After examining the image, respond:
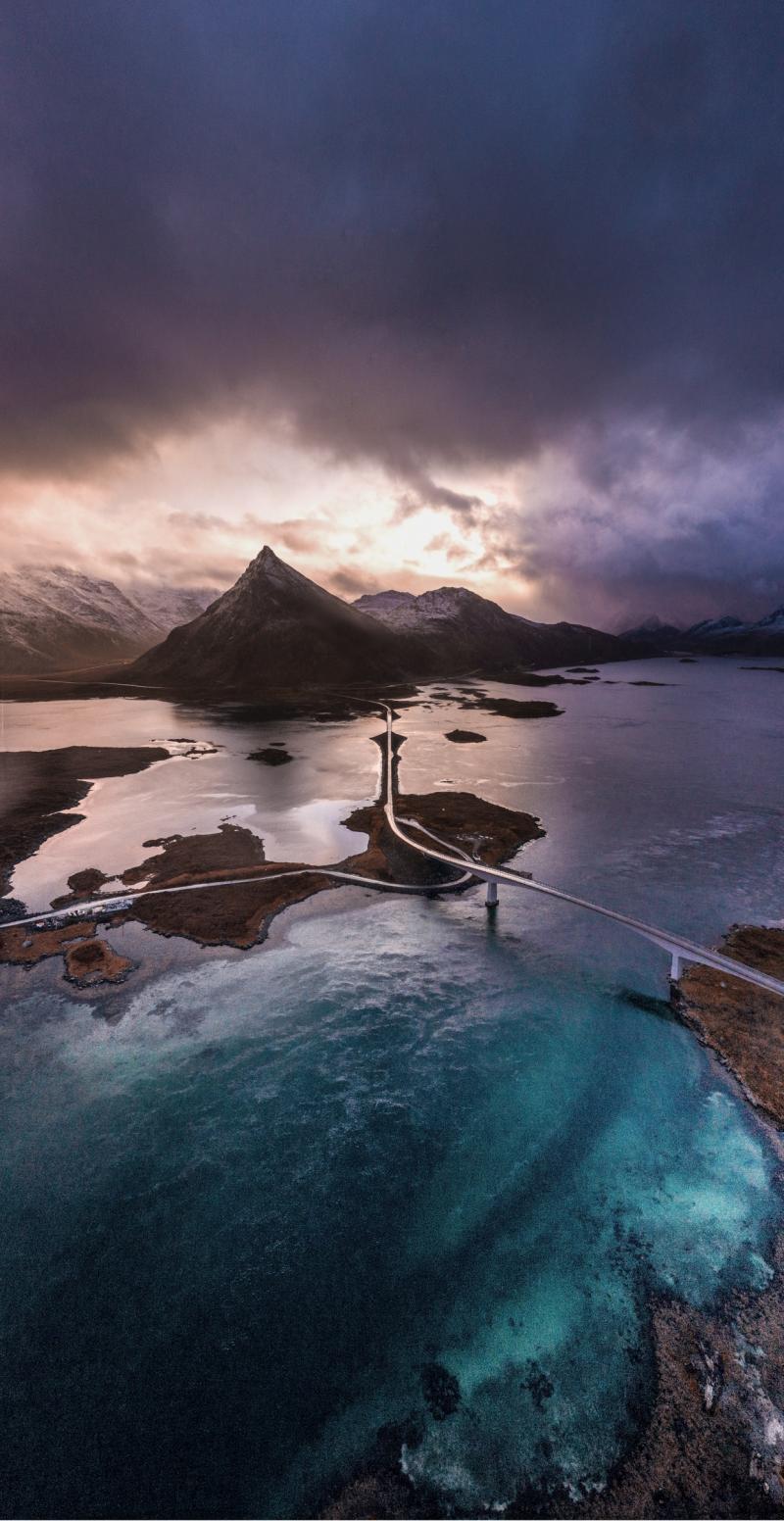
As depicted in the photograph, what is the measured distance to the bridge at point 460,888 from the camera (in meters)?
22.4

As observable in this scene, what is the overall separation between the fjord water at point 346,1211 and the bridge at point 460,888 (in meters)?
1.40

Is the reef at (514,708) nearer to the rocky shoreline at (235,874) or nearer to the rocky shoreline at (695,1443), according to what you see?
the rocky shoreline at (235,874)

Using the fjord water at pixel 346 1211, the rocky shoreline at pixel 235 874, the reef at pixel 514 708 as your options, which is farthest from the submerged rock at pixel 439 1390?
the reef at pixel 514 708

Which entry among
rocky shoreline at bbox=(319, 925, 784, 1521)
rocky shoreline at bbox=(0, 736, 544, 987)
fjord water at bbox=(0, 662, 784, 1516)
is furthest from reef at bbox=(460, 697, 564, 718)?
rocky shoreline at bbox=(319, 925, 784, 1521)

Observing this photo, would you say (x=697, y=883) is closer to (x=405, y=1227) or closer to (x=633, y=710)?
(x=405, y=1227)

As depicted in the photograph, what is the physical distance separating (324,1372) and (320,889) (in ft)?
70.1

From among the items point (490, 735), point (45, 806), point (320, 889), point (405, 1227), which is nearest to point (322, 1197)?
point (405, 1227)

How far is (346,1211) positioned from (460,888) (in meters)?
19.7

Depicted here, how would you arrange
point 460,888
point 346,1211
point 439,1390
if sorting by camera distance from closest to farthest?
point 439,1390, point 346,1211, point 460,888

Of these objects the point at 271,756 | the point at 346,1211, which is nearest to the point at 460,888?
the point at 346,1211

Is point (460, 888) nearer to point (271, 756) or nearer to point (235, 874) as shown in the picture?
point (235, 874)

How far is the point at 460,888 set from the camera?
31.8 metres

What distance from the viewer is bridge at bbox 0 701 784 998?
22.4 m

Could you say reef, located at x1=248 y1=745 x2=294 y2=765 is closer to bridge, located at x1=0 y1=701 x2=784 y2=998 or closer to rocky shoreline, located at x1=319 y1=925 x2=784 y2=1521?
bridge, located at x1=0 y1=701 x2=784 y2=998
